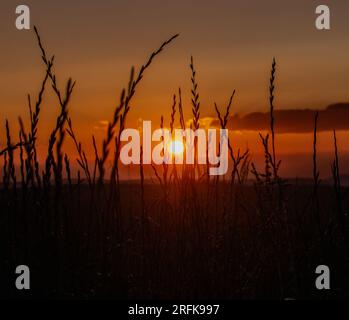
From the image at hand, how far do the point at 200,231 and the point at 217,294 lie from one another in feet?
1.21

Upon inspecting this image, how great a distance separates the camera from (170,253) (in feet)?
11.3

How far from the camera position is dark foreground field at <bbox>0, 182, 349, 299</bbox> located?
280cm

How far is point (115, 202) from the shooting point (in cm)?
324

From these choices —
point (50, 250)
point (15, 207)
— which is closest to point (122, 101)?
point (50, 250)

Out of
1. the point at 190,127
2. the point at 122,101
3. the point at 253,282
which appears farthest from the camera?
the point at 190,127

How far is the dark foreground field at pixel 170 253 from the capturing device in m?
2.80

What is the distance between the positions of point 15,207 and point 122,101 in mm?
1116

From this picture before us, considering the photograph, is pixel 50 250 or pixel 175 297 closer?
pixel 50 250

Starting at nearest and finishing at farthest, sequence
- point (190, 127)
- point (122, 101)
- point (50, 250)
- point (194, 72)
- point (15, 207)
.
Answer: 1. point (122, 101)
2. point (50, 250)
3. point (15, 207)
4. point (194, 72)
5. point (190, 127)
